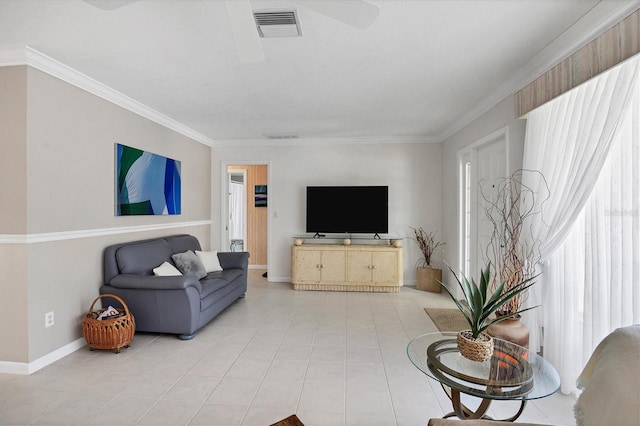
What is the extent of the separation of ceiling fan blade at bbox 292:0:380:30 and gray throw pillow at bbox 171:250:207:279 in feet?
10.5

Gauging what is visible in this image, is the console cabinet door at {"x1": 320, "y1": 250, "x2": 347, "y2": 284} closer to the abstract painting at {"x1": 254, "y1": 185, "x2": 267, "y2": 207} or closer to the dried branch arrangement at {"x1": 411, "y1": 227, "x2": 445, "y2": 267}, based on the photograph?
the dried branch arrangement at {"x1": 411, "y1": 227, "x2": 445, "y2": 267}

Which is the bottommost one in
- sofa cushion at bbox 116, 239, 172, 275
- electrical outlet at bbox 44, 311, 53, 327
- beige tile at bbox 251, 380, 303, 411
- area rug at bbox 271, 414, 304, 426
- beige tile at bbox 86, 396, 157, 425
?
beige tile at bbox 251, 380, 303, 411

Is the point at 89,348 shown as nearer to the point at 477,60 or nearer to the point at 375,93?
the point at 375,93

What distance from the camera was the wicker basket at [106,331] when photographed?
8.91 feet

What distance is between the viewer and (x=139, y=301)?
3.05 metres

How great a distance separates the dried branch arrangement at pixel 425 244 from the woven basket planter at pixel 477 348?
142 inches

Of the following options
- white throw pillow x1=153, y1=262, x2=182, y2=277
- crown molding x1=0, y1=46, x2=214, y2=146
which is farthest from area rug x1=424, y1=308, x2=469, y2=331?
crown molding x1=0, y1=46, x2=214, y2=146

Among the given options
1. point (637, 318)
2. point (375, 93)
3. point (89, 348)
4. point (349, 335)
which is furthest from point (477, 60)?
point (89, 348)

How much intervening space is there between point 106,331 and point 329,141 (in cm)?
398

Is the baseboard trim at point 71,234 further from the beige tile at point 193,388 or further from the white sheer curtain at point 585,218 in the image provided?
the white sheer curtain at point 585,218

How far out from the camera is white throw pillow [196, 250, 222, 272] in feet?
13.9

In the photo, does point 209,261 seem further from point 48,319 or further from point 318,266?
point 48,319

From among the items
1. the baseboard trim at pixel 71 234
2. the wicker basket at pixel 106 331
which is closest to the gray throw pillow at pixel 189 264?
the baseboard trim at pixel 71 234

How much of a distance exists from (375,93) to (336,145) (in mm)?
2089
